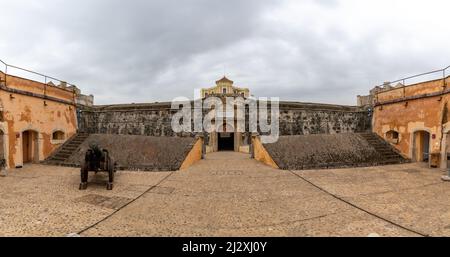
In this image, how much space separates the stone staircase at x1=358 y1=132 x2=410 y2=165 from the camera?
10344 mm

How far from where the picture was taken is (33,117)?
34.1ft

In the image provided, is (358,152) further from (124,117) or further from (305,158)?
(124,117)

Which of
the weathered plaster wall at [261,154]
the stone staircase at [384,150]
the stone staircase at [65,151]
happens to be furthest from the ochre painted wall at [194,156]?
the stone staircase at [384,150]

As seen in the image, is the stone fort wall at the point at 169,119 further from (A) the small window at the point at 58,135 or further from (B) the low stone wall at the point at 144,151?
(B) the low stone wall at the point at 144,151

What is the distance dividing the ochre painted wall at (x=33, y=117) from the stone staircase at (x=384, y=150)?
51.7 ft

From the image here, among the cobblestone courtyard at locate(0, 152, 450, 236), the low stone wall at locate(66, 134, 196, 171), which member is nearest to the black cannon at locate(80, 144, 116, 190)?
the cobblestone courtyard at locate(0, 152, 450, 236)

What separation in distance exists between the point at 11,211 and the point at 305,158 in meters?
9.55

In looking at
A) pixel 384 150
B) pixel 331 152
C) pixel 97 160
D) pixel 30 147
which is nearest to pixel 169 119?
pixel 30 147

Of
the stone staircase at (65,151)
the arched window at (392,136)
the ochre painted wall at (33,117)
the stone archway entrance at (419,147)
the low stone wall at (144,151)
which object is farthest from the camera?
the arched window at (392,136)

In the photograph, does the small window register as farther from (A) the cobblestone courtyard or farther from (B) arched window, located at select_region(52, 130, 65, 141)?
(A) the cobblestone courtyard

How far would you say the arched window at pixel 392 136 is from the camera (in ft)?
38.9

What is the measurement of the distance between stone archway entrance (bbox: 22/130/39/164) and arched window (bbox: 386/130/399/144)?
17974mm

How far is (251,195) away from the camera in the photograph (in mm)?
5738
